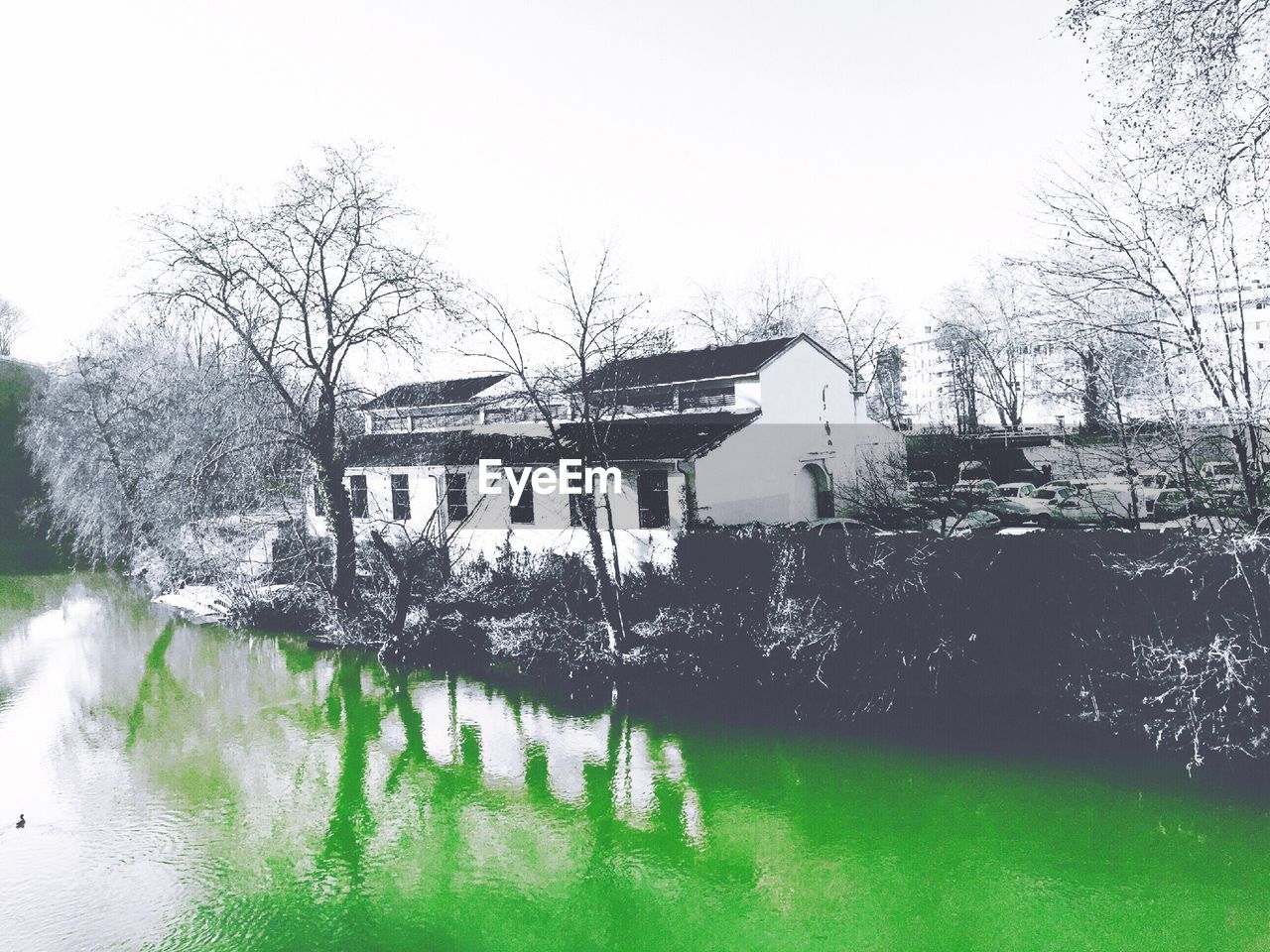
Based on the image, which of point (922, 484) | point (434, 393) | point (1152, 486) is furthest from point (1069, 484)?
point (434, 393)

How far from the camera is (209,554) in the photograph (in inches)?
713

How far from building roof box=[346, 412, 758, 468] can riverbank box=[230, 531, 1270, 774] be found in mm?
2119

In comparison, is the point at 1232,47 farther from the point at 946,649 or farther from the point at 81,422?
the point at 81,422

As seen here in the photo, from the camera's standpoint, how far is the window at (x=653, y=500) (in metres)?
15.4

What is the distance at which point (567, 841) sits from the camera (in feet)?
28.9

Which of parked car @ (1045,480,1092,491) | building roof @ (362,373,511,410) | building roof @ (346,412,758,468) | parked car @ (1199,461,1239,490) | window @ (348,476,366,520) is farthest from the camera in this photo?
window @ (348,476,366,520)

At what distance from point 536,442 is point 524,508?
1.43m

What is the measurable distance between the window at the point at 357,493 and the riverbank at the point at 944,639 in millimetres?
5333

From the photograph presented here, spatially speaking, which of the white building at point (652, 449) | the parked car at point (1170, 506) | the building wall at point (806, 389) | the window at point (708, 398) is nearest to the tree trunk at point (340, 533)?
the white building at point (652, 449)

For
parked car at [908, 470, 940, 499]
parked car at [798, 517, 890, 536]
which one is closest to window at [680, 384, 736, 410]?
parked car at [798, 517, 890, 536]

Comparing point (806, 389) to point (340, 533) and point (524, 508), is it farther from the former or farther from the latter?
point (340, 533)

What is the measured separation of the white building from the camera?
15.6m

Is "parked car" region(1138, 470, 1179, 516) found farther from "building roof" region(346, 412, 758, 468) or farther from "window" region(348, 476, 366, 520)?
"window" region(348, 476, 366, 520)

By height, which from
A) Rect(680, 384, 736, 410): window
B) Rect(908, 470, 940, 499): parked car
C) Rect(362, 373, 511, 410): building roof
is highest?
Rect(362, 373, 511, 410): building roof
